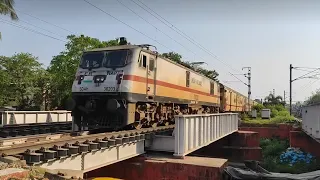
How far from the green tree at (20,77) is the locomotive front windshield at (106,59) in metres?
26.3

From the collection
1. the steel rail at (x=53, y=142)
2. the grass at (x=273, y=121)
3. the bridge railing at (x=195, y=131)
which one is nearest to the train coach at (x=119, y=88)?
the steel rail at (x=53, y=142)

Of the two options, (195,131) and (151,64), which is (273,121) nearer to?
(195,131)

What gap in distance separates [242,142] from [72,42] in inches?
851

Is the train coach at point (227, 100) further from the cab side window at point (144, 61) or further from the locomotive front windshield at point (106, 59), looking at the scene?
the locomotive front windshield at point (106, 59)

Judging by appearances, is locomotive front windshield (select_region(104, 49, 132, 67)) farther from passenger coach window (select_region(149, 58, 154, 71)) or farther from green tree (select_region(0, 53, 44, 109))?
green tree (select_region(0, 53, 44, 109))

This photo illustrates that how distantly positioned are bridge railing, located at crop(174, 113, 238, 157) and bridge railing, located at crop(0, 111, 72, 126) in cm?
1200

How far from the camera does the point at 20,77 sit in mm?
37844

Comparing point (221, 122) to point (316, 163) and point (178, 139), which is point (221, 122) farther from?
point (316, 163)

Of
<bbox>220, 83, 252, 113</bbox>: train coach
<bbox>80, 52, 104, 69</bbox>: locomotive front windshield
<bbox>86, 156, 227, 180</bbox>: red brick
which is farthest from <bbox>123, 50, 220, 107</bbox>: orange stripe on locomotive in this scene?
<bbox>220, 83, 252, 113</bbox>: train coach

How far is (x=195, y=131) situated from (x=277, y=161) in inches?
601

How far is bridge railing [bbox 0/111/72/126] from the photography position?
19.0 meters

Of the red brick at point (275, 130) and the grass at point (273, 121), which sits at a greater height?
the grass at point (273, 121)

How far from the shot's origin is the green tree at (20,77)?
3647cm

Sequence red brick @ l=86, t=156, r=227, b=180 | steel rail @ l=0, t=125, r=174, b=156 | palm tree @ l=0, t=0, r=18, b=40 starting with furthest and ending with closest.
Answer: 1. palm tree @ l=0, t=0, r=18, b=40
2. red brick @ l=86, t=156, r=227, b=180
3. steel rail @ l=0, t=125, r=174, b=156
